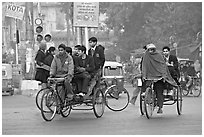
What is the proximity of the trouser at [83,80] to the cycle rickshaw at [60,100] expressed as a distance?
118 millimetres

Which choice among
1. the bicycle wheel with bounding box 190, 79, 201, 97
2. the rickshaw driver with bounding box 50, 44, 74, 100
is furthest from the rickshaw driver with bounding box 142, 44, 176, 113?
the bicycle wheel with bounding box 190, 79, 201, 97

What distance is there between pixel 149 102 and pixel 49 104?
222 cm

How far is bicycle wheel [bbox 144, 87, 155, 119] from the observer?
487 inches

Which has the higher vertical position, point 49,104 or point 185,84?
point 49,104

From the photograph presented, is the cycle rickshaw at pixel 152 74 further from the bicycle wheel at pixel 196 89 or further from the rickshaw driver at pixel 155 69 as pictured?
the bicycle wheel at pixel 196 89

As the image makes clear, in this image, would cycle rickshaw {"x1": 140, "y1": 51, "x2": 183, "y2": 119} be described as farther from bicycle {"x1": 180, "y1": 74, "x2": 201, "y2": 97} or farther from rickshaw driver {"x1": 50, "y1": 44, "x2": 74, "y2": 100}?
bicycle {"x1": 180, "y1": 74, "x2": 201, "y2": 97}

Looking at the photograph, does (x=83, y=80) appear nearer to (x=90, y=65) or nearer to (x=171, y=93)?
(x=90, y=65)

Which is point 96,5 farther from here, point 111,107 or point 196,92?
point 111,107

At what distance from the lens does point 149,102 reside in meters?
12.5

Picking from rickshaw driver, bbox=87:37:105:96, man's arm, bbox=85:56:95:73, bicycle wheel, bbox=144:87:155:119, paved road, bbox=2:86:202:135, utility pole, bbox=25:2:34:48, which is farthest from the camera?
utility pole, bbox=25:2:34:48

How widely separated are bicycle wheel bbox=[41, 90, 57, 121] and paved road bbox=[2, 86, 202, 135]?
0.16m

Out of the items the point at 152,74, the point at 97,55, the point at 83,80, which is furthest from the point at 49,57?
the point at 152,74

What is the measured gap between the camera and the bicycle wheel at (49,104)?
39.9 feet

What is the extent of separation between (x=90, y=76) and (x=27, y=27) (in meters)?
16.5
